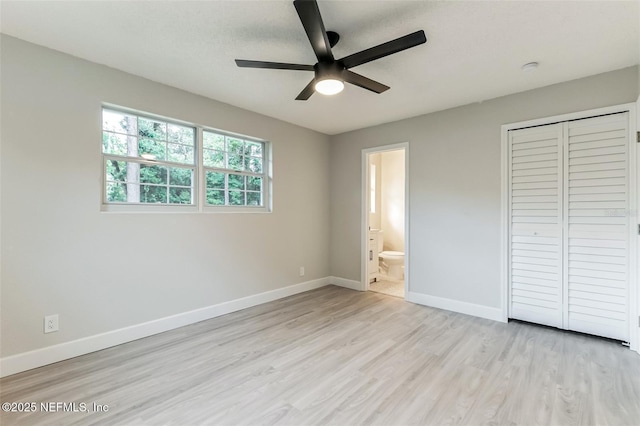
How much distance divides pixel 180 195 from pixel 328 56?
7.22 feet

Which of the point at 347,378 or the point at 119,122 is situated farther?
the point at 119,122

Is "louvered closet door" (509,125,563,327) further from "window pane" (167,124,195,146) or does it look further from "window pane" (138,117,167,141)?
"window pane" (138,117,167,141)

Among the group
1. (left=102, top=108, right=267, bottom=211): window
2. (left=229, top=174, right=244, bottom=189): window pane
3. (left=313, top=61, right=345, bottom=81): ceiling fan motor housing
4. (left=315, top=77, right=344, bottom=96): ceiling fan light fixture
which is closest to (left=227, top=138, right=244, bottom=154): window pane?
(left=102, top=108, right=267, bottom=211): window

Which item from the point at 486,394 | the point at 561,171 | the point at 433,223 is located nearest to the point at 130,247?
the point at 486,394

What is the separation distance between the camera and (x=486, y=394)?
1.95 meters

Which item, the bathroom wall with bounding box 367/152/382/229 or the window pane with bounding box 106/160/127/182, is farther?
the bathroom wall with bounding box 367/152/382/229

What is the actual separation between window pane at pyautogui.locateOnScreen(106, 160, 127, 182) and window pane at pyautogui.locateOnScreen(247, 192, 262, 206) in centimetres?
143

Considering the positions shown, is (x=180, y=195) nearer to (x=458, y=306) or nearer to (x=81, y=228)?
(x=81, y=228)

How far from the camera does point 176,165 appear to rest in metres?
3.14

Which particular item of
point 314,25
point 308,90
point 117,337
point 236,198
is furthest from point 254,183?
point 314,25

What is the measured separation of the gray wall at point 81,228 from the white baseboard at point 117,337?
0.20 ft

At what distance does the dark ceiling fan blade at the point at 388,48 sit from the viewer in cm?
170

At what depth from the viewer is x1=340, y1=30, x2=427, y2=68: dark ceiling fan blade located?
170 cm

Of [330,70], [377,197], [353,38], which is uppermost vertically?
[353,38]
